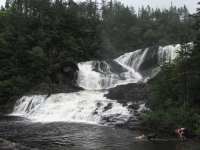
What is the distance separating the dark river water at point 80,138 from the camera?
14750 mm

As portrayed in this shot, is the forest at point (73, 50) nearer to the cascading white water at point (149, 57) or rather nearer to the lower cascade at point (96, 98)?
the lower cascade at point (96, 98)

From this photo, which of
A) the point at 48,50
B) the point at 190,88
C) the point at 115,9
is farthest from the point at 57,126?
the point at 115,9

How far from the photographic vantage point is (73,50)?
5038cm

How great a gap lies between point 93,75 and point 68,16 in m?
20.7

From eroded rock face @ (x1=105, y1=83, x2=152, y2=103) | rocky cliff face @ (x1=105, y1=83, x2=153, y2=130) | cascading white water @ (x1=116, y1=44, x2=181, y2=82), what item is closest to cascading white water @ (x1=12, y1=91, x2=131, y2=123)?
rocky cliff face @ (x1=105, y1=83, x2=153, y2=130)

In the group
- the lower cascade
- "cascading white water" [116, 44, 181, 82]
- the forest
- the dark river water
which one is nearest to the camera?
the dark river water

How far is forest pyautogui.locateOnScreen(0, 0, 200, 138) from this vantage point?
66.6 ft

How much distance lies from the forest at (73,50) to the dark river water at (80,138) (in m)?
3.26

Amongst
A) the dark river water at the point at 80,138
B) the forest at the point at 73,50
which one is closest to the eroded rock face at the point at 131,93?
the forest at the point at 73,50

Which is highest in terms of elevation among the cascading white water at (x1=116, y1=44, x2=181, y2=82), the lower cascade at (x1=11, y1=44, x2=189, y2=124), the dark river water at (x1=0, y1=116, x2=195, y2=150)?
the cascading white water at (x1=116, y1=44, x2=181, y2=82)

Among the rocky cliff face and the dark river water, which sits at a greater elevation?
the rocky cliff face

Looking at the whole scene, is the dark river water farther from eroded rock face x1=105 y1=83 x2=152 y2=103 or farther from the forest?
eroded rock face x1=105 y1=83 x2=152 y2=103

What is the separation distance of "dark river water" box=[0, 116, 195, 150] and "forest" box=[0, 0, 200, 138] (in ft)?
10.7

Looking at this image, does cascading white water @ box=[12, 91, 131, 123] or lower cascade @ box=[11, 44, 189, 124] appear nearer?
cascading white water @ box=[12, 91, 131, 123]
